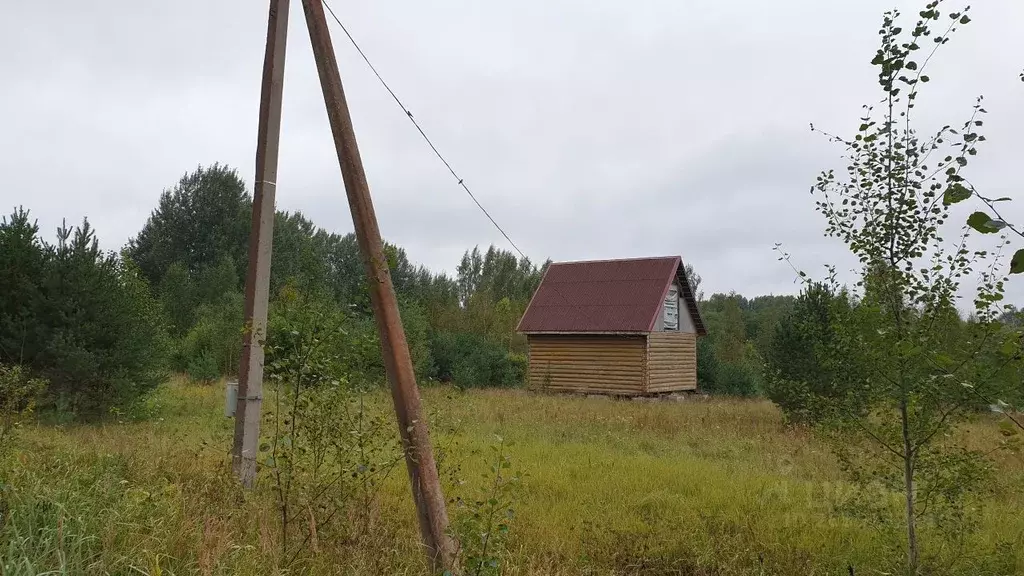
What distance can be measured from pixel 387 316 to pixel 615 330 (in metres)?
20.5

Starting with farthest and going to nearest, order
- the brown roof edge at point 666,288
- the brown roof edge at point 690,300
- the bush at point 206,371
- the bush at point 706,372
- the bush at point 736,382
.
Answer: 1. the bush at point 706,372
2. the bush at point 736,382
3. the brown roof edge at point 690,300
4. the brown roof edge at point 666,288
5. the bush at point 206,371

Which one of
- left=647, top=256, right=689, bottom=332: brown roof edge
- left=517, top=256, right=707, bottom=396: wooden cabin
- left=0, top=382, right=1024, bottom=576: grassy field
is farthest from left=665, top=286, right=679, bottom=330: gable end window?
left=0, top=382, right=1024, bottom=576: grassy field

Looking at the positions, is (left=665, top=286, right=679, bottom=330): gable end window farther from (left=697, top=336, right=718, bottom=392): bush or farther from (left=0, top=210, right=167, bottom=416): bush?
(left=0, top=210, right=167, bottom=416): bush

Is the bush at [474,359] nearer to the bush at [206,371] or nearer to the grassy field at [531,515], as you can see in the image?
the bush at [206,371]

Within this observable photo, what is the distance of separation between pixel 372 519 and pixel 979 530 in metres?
5.86

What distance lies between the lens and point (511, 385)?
28766 mm

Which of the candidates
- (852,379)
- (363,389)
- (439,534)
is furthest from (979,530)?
(363,389)

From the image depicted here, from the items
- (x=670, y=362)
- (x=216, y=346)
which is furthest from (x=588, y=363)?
(x=216, y=346)

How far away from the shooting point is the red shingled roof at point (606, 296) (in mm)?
24688

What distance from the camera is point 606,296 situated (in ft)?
86.0

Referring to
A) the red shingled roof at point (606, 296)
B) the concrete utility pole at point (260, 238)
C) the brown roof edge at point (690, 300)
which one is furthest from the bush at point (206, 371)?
the brown roof edge at point (690, 300)

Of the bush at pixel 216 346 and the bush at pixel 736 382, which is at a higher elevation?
the bush at pixel 216 346

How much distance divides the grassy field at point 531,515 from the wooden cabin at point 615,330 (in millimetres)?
12638

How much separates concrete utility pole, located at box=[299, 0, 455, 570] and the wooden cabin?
19.9 meters
